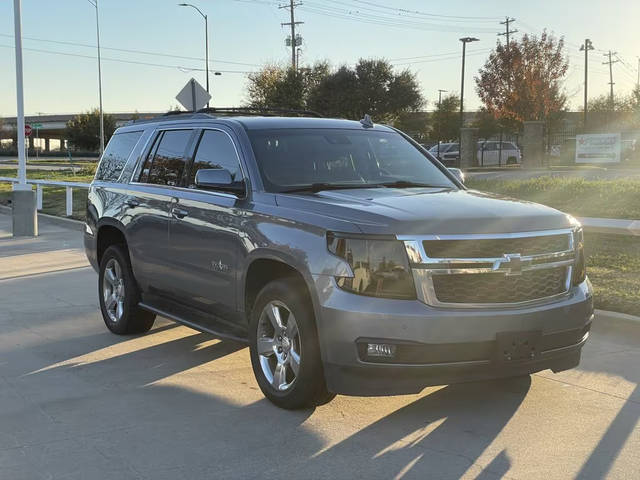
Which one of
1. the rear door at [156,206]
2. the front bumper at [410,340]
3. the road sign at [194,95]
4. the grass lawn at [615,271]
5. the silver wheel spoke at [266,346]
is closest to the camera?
the front bumper at [410,340]

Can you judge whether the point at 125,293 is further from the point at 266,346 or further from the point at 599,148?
the point at 599,148

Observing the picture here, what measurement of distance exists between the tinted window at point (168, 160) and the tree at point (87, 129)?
91.0 m

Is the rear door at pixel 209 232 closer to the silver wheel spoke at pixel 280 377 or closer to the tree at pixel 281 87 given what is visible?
the silver wheel spoke at pixel 280 377

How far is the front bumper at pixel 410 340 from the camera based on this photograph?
13.9ft

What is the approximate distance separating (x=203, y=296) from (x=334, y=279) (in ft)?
5.49

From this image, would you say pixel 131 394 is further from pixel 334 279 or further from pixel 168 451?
pixel 334 279

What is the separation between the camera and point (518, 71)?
150ft

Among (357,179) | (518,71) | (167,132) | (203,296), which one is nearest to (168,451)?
(203,296)

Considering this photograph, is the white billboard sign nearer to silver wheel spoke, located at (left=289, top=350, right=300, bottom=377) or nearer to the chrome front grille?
the chrome front grille

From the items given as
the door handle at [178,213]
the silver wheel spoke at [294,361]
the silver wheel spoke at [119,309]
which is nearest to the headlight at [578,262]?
the silver wheel spoke at [294,361]

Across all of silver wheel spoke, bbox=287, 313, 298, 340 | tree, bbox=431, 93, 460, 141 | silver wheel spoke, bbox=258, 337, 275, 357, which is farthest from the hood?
tree, bbox=431, 93, 460, 141

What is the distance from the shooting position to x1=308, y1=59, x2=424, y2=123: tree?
5591cm

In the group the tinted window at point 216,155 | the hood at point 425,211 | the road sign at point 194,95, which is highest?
the road sign at point 194,95

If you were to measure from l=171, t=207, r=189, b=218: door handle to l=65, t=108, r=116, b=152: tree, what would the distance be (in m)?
91.7
